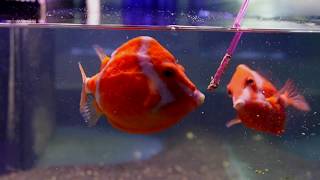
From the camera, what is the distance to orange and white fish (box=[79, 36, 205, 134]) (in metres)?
1.71

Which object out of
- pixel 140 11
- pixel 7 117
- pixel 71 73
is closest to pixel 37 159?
pixel 7 117

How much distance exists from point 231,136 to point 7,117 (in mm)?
3031

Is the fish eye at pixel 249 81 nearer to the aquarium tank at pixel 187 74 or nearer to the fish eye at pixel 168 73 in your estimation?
the aquarium tank at pixel 187 74

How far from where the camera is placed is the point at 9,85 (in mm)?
5246

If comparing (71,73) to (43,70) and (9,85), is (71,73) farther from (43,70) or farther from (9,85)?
(9,85)

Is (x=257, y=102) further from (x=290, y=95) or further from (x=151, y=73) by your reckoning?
(x=151, y=73)

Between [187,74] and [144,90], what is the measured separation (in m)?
1.45

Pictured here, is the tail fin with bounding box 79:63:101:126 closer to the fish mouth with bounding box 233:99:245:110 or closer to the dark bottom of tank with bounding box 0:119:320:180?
the fish mouth with bounding box 233:99:245:110

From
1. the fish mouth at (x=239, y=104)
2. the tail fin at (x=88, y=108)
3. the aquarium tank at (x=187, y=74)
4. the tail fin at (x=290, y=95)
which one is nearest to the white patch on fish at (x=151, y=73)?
the tail fin at (x=88, y=108)

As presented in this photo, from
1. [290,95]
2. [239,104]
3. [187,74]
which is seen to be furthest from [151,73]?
[187,74]

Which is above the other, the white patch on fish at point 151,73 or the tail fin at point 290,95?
the white patch on fish at point 151,73

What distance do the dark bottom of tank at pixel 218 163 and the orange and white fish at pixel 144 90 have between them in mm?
3252

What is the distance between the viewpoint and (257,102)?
7.15 ft

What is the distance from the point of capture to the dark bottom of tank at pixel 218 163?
5023mm
